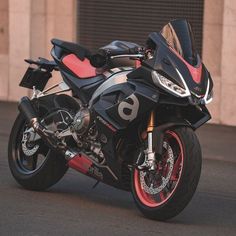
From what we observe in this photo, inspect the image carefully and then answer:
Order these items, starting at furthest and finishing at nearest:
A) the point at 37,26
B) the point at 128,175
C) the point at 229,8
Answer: the point at 37,26, the point at 229,8, the point at 128,175

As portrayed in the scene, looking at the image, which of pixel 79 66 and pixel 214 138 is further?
pixel 214 138

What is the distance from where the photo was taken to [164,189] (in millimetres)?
6535

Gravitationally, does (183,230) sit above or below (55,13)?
below

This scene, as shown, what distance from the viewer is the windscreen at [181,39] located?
6535 mm

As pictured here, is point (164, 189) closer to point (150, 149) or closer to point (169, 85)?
point (150, 149)

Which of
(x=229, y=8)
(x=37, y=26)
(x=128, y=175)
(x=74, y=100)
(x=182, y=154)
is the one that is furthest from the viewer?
(x=37, y=26)

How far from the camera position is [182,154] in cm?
635

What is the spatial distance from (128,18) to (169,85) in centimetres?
672

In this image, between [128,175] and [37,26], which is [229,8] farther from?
[128,175]

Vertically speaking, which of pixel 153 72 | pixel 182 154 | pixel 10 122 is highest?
pixel 153 72

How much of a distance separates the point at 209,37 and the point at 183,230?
6024 mm

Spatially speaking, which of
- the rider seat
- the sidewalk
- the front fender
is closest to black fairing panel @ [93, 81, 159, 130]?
the front fender

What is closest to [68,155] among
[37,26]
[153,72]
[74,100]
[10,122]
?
[74,100]

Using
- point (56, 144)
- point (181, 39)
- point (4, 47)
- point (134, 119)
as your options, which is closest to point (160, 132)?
point (134, 119)
